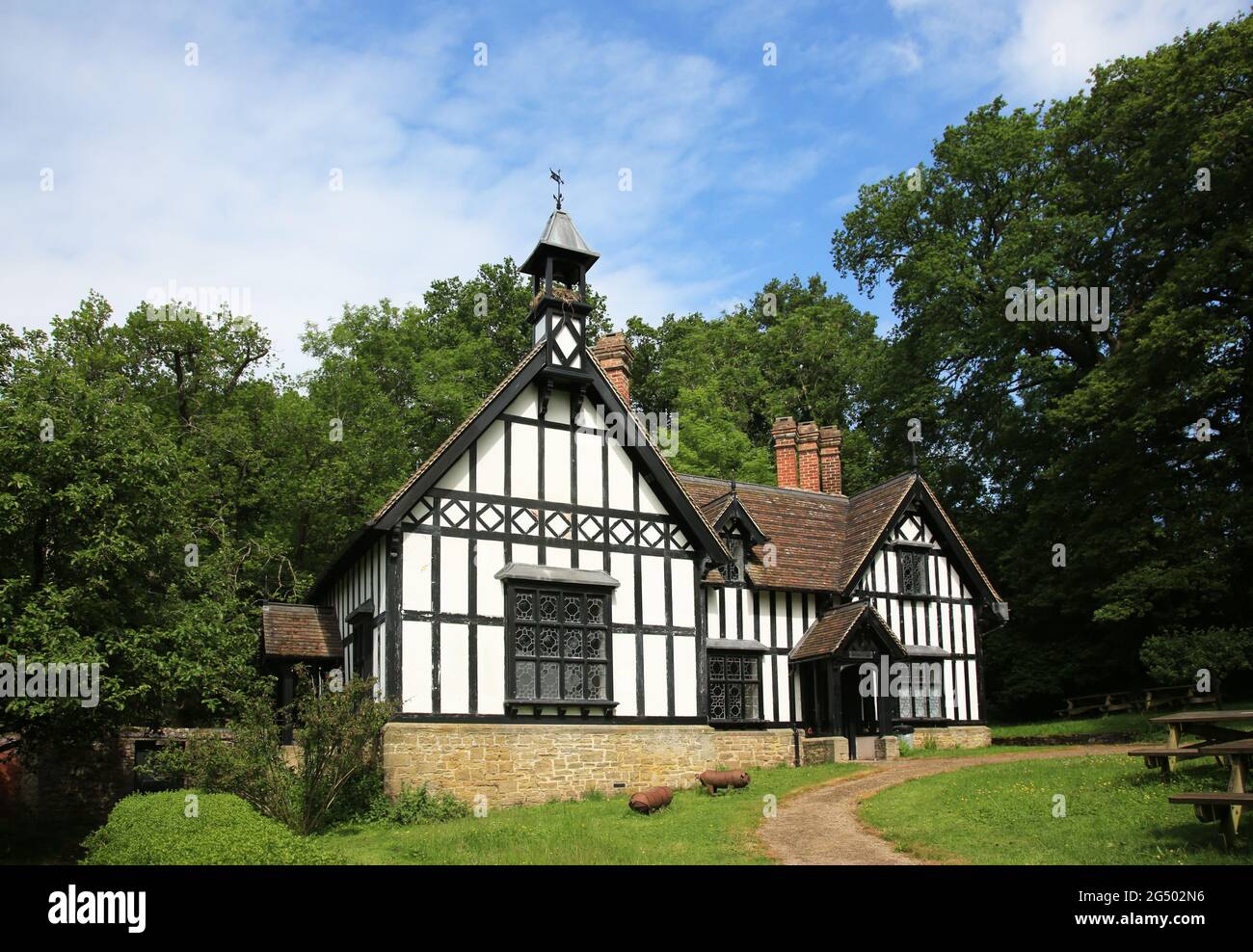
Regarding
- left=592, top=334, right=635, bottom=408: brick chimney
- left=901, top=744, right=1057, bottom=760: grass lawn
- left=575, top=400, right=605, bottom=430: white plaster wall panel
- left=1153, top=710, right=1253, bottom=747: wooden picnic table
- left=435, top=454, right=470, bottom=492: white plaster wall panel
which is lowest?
left=901, top=744, right=1057, bottom=760: grass lawn

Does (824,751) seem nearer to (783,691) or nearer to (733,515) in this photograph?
(783,691)

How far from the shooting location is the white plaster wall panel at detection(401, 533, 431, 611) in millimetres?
20125

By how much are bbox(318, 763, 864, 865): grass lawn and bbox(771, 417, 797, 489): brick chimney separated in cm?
1311

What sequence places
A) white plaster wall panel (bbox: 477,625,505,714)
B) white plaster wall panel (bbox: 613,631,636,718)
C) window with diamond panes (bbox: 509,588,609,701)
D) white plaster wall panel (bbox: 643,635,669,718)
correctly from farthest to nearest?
white plaster wall panel (bbox: 643,635,669,718), white plaster wall panel (bbox: 613,631,636,718), window with diamond panes (bbox: 509,588,609,701), white plaster wall panel (bbox: 477,625,505,714)

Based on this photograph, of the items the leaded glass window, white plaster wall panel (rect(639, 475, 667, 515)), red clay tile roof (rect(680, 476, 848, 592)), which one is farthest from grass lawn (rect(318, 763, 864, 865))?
the leaded glass window

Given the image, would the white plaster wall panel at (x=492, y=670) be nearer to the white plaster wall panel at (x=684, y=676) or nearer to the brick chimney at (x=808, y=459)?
the white plaster wall panel at (x=684, y=676)

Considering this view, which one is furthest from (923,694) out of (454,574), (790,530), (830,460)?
(454,574)

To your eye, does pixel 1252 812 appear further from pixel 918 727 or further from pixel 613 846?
pixel 918 727

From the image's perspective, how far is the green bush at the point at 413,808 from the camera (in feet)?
61.1

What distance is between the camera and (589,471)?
2252 cm

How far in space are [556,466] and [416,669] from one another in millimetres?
5056

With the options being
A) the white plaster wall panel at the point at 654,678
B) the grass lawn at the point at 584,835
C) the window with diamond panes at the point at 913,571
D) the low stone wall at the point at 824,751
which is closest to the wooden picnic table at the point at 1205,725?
the grass lawn at the point at 584,835

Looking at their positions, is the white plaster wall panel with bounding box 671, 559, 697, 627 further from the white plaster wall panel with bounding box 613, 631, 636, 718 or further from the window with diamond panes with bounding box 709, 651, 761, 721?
the window with diamond panes with bounding box 709, 651, 761, 721

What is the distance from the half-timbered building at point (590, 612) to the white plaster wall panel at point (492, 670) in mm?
37
